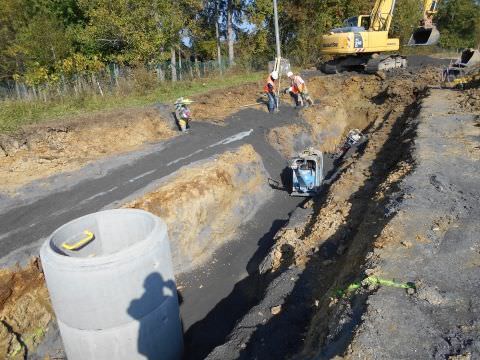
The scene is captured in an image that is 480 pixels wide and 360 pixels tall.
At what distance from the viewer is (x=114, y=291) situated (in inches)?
193

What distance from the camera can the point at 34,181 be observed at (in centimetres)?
916

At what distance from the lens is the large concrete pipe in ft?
15.8

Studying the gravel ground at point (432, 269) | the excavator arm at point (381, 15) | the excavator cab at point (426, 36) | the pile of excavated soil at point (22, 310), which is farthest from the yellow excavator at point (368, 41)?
the pile of excavated soil at point (22, 310)

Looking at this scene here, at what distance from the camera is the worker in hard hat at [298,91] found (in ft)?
50.2

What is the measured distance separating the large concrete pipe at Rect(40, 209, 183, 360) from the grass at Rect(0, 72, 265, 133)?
750cm

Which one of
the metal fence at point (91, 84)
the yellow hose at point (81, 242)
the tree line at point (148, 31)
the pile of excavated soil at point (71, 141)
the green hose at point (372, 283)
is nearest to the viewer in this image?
the green hose at point (372, 283)

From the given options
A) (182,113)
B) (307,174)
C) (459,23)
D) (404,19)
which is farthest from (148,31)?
(459,23)

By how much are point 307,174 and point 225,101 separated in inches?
269

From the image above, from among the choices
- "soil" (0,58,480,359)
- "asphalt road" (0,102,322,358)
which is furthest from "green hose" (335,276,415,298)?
"asphalt road" (0,102,322,358)

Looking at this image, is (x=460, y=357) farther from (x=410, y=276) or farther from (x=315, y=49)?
(x=315, y=49)

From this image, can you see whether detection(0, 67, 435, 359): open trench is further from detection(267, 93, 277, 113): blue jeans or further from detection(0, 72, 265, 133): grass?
detection(0, 72, 265, 133): grass

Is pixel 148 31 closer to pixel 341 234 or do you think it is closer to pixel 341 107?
pixel 341 107

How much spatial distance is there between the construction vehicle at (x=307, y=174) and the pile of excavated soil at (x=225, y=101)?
4.14m

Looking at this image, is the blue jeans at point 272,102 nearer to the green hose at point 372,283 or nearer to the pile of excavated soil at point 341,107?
the pile of excavated soil at point 341,107
